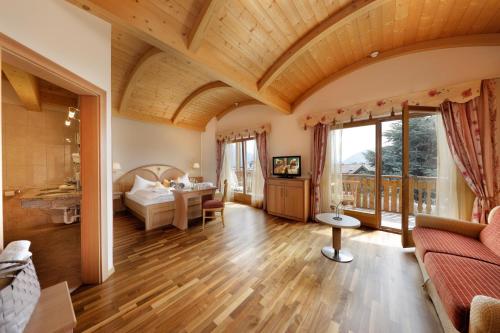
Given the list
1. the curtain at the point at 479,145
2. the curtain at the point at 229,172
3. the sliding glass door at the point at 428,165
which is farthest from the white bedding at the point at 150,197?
the curtain at the point at 479,145

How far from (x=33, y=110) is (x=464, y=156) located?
7781 millimetres

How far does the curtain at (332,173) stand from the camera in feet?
12.1

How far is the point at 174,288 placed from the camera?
1.77 metres

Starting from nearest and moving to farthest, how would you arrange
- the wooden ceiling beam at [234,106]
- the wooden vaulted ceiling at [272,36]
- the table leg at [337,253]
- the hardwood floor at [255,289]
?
the hardwood floor at [255,289] → the wooden vaulted ceiling at [272,36] → the table leg at [337,253] → the wooden ceiling beam at [234,106]

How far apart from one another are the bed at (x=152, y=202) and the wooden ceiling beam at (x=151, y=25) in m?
2.66

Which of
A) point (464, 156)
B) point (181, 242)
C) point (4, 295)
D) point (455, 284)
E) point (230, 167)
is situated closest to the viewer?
point (4, 295)

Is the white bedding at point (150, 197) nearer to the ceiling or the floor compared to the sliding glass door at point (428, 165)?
nearer to the floor

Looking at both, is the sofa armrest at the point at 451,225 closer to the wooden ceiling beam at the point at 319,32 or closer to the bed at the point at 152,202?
the wooden ceiling beam at the point at 319,32

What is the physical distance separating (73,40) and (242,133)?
400 cm

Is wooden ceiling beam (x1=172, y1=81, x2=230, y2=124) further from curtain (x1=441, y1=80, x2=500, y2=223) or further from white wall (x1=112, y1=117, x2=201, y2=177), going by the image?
curtain (x1=441, y1=80, x2=500, y2=223)

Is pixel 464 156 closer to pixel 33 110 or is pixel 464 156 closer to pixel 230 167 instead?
pixel 230 167

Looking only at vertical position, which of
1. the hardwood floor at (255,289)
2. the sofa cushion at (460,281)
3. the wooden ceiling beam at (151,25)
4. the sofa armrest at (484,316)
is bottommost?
the hardwood floor at (255,289)

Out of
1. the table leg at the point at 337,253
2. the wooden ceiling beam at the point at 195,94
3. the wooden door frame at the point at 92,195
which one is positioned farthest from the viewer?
the wooden ceiling beam at the point at 195,94

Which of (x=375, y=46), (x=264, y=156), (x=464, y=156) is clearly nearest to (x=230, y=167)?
(x=264, y=156)
